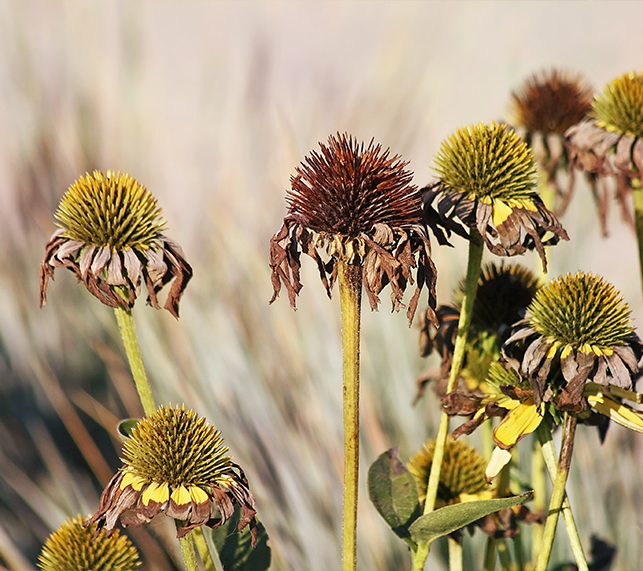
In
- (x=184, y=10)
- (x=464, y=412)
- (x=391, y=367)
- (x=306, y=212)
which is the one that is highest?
(x=184, y=10)

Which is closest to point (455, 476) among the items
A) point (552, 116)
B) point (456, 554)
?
point (456, 554)

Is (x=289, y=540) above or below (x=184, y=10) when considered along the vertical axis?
below

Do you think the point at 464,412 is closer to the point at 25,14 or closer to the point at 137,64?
the point at 137,64

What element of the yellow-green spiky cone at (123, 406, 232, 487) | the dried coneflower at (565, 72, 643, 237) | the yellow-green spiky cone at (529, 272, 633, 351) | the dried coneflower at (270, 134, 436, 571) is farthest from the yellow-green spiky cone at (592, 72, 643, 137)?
the yellow-green spiky cone at (123, 406, 232, 487)

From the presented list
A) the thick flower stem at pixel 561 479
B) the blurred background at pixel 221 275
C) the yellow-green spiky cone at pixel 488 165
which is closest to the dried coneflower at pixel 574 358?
the thick flower stem at pixel 561 479

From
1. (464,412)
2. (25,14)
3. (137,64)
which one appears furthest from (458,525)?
(25,14)

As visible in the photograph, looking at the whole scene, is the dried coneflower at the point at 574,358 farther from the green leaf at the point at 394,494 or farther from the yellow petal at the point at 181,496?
the yellow petal at the point at 181,496

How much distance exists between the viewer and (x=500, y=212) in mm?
694

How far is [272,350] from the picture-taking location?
1468 millimetres

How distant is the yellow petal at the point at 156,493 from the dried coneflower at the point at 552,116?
2.35ft

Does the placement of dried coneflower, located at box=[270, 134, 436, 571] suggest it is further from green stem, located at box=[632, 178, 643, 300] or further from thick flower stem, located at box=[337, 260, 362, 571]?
green stem, located at box=[632, 178, 643, 300]

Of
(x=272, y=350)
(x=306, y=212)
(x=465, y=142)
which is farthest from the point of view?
(x=272, y=350)

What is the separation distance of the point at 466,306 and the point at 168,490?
1.07 ft

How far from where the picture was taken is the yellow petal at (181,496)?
2.00 feet
